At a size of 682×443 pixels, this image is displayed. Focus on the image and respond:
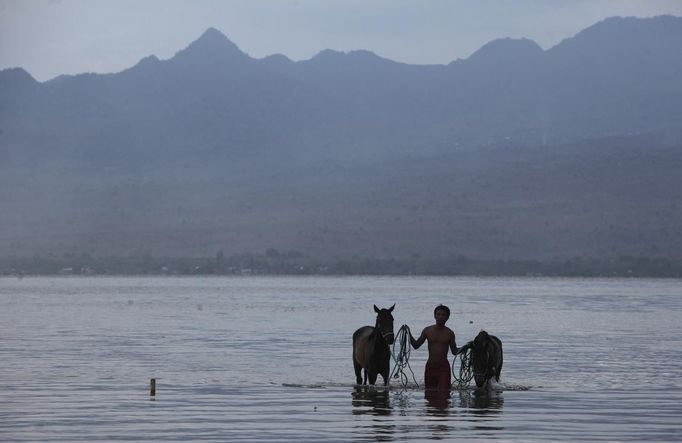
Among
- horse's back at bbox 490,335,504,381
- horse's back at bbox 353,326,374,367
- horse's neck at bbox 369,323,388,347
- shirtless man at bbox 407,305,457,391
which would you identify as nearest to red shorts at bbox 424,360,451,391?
shirtless man at bbox 407,305,457,391

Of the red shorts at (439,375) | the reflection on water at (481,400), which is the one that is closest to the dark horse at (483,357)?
the reflection on water at (481,400)

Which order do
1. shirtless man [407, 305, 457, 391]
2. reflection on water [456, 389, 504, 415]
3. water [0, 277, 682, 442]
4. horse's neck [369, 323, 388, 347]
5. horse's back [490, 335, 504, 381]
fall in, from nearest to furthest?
water [0, 277, 682, 442], reflection on water [456, 389, 504, 415], shirtless man [407, 305, 457, 391], horse's neck [369, 323, 388, 347], horse's back [490, 335, 504, 381]

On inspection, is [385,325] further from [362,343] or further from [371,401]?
[362,343]

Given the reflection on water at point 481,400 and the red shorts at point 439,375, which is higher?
the red shorts at point 439,375

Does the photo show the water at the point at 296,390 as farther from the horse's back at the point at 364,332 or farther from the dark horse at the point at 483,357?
the horse's back at the point at 364,332

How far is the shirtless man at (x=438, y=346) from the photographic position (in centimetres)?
2742

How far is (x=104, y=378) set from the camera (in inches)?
1352

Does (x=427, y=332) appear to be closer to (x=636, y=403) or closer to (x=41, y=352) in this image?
(x=636, y=403)

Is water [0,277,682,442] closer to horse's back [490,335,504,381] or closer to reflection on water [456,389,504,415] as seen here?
reflection on water [456,389,504,415]

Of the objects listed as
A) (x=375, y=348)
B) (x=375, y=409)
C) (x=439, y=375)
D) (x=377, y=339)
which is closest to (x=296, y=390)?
(x=375, y=348)

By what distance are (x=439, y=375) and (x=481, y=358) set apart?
1.60 m

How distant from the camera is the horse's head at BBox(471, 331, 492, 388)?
29.3 meters

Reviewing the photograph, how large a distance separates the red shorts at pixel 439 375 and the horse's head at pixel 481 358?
92 cm

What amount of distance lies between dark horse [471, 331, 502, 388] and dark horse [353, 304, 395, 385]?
1.66 m
